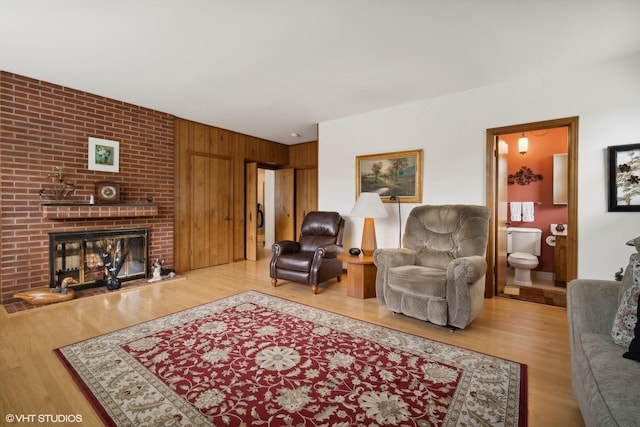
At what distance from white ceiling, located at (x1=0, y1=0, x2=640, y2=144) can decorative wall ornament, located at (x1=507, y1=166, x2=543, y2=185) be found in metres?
1.98

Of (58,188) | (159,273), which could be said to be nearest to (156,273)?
(159,273)

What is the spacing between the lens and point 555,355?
6.84 ft

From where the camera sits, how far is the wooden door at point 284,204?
635 cm

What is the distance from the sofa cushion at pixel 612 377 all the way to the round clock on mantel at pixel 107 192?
15.2 feet

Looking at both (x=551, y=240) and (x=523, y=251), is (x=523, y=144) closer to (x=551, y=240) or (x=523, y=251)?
(x=551, y=240)

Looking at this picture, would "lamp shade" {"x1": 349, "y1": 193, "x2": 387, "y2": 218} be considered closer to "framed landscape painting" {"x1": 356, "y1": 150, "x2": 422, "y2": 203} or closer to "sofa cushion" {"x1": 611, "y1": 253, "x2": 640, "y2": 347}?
"framed landscape painting" {"x1": 356, "y1": 150, "x2": 422, "y2": 203}

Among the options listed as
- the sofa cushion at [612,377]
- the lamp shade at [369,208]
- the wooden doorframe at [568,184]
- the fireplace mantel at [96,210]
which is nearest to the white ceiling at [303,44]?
the wooden doorframe at [568,184]

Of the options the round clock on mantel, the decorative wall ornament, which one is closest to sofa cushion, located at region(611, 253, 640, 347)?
the decorative wall ornament

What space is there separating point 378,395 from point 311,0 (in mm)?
2481

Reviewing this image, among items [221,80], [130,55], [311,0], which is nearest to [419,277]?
[311,0]

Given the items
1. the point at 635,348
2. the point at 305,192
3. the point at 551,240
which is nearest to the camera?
the point at 635,348

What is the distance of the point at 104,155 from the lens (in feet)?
12.4

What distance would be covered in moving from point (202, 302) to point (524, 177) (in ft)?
16.0

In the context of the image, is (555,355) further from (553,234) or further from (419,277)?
(553,234)
